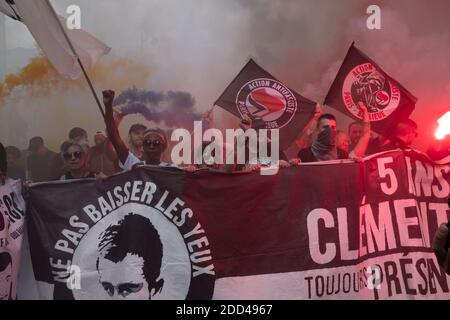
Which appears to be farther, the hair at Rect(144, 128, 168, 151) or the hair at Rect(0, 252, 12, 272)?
the hair at Rect(144, 128, 168, 151)

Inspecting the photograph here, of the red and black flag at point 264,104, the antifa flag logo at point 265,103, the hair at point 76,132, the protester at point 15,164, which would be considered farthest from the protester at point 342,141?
the protester at point 15,164

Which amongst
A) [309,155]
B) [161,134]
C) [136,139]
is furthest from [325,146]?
[136,139]

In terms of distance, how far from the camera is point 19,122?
5730 millimetres

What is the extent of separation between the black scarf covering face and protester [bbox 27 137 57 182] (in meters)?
2.52

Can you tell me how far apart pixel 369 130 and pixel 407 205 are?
81cm

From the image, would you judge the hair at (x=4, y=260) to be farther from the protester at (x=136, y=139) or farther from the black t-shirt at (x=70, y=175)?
the protester at (x=136, y=139)

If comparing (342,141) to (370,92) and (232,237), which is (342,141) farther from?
(232,237)

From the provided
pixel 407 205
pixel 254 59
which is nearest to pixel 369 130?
pixel 407 205

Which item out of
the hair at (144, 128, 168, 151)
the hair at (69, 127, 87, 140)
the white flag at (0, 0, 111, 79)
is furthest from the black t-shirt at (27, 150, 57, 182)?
the hair at (144, 128, 168, 151)

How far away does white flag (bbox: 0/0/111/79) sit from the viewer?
5.07 metres

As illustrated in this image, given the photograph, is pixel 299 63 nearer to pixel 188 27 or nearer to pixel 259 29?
pixel 259 29

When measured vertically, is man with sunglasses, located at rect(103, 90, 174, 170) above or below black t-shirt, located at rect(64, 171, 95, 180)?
above

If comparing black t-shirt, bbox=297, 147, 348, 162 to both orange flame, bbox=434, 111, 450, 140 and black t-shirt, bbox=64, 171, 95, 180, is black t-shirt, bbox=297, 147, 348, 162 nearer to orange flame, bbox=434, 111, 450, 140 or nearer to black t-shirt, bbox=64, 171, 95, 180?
orange flame, bbox=434, 111, 450, 140

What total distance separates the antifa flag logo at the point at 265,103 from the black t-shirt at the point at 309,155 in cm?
33
